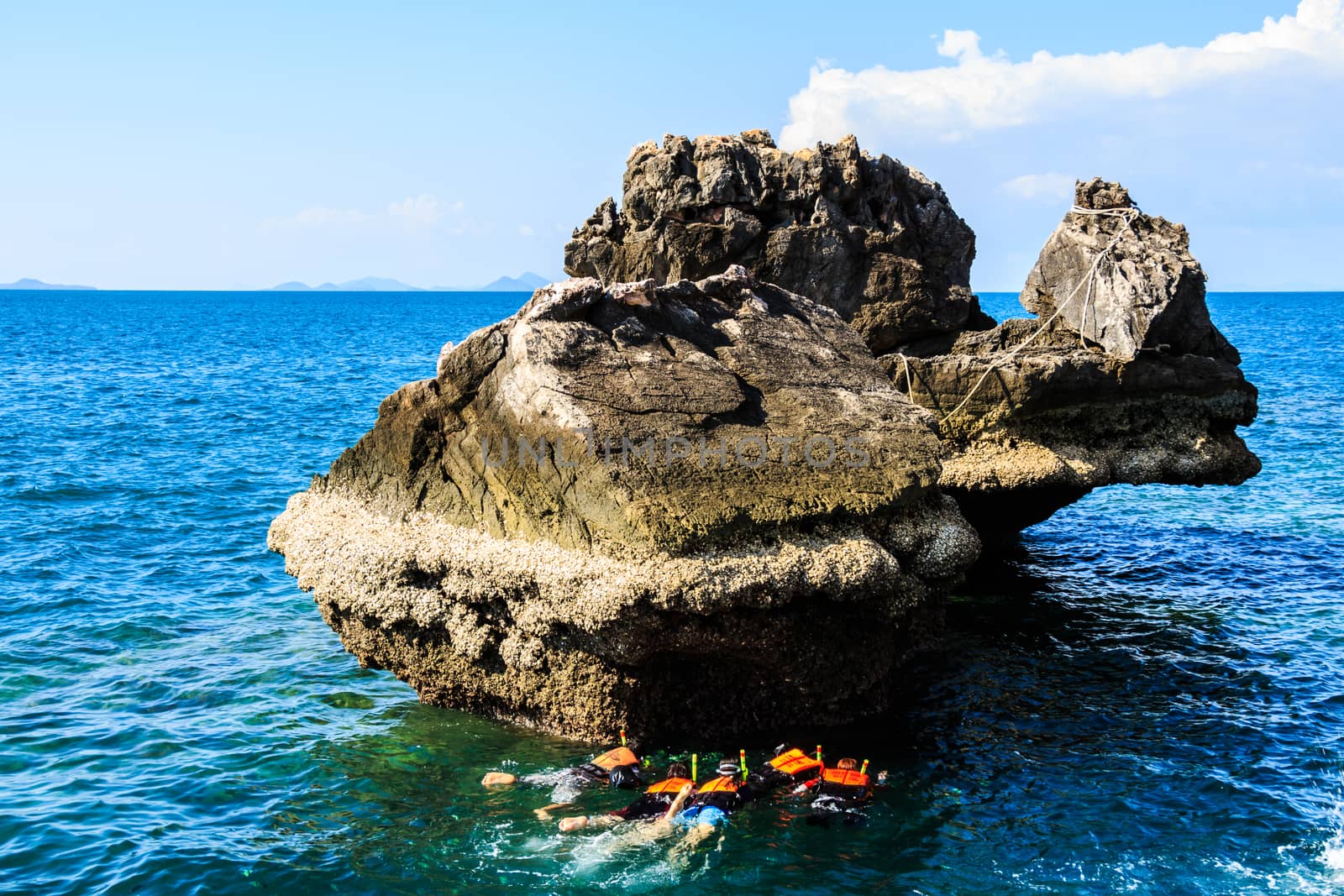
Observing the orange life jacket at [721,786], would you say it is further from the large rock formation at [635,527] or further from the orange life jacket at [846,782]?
the large rock formation at [635,527]

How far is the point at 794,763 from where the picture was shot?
12.6 metres

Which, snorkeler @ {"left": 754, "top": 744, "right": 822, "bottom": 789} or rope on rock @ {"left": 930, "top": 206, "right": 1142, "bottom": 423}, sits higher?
rope on rock @ {"left": 930, "top": 206, "right": 1142, "bottom": 423}

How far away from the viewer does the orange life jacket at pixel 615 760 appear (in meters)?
12.6

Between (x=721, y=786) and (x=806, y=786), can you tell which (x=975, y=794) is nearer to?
(x=806, y=786)

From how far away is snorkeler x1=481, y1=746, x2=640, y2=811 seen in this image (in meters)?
12.3

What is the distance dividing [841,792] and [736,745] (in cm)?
167

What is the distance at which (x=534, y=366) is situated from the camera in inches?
526

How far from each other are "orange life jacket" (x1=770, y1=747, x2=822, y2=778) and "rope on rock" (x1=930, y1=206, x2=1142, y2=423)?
857 cm

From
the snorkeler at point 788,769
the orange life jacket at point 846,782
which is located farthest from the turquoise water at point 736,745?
the snorkeler at point 788,769

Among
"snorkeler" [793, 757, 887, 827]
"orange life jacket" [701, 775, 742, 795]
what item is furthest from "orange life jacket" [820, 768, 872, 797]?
"orange life jacket" [701, 775, 742, 795]

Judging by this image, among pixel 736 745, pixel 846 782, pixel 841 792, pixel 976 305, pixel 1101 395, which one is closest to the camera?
pixel 841 792

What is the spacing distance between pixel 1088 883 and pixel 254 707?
11115 millimetres

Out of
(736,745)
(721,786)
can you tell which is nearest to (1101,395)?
(736,745)

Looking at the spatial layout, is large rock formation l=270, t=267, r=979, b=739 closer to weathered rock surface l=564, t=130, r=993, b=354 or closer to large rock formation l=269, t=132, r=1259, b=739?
large rock formation l=269, t=132, r=1259, b=739
